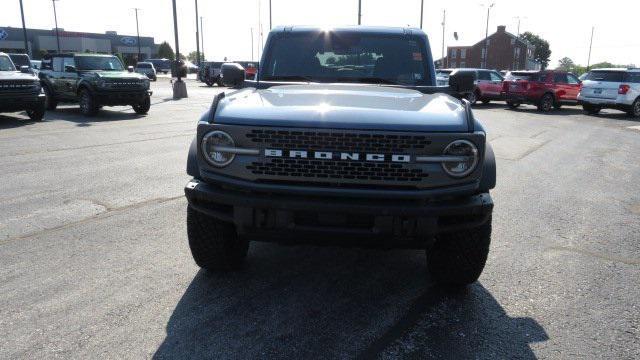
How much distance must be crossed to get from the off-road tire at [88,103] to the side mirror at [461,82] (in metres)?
12.6

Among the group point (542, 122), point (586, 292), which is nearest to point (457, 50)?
point (542, 122)

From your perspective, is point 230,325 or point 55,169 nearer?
point 230,325

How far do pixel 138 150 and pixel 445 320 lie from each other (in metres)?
7.46

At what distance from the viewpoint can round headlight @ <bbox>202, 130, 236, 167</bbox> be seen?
2953 millimetres

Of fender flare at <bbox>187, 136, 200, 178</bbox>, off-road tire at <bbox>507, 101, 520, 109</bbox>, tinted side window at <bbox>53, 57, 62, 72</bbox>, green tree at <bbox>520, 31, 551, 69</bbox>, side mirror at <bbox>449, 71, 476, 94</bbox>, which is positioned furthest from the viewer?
green tree at <bbox>520, 31, 551, 69</bbox>

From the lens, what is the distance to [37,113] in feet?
44.2

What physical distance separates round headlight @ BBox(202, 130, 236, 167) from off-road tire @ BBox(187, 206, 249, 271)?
0.51m

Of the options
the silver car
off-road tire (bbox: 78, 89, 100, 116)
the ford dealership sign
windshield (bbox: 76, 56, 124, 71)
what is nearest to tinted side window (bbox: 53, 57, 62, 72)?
windshield (bbox: 76, 56, 124, 71)

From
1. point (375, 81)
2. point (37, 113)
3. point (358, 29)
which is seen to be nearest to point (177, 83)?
point (37, 113)

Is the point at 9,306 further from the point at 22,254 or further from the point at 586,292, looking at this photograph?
the point at 586,292

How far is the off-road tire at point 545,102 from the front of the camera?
2005 cm

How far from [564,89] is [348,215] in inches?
802

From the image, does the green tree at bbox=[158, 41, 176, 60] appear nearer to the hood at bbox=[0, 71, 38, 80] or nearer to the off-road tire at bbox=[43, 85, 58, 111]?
the off-road tire at bbox=[43, 85, 58, 111]

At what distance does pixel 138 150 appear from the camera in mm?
9156
